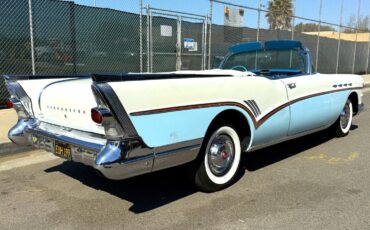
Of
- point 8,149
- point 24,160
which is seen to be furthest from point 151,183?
point 8,149

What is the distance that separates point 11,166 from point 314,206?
152 inches

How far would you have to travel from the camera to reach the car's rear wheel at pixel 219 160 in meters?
4.27

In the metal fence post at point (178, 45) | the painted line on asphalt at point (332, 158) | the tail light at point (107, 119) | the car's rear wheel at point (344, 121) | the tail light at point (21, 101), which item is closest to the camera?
the tail light at point (107, 119)

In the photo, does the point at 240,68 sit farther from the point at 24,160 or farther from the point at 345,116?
the point at 24,160

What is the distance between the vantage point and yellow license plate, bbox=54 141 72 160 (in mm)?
3896

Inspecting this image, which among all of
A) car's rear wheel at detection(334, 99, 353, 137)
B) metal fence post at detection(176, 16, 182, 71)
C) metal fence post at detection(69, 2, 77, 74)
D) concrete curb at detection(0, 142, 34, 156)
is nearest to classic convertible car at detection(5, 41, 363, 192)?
car's rear wheel at detection(334, 99, 353, 137)

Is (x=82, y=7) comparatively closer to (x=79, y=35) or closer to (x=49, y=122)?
(x=79, y=35)

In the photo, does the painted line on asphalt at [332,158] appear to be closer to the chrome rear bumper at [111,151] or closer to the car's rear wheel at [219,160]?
the car's rear wheel at [219,160]

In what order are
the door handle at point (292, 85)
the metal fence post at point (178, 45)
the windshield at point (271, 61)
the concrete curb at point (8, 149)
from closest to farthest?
the door handle at point (292, 85) < the concrete curb at point (8, 149) < the windshield at point (271, 61) < the metal fence post at point (178, 45)

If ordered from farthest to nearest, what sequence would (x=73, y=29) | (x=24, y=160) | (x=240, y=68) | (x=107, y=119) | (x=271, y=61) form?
(x=73, y=29) < (x=240, y=68) < (x=271, y=61) < (x=24, y=160) < (x=107, y=119)

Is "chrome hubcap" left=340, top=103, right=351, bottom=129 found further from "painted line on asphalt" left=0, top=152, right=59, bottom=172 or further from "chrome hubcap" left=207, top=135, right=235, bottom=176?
"painted line on asphalt" left=0, top=152, right=59, bottom=172

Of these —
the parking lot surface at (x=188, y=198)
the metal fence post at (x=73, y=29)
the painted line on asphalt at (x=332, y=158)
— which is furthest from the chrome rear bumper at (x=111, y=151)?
the metal fence post at (x=73, y=29)

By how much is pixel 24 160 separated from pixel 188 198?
9.01ft

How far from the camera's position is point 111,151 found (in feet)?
11.2
